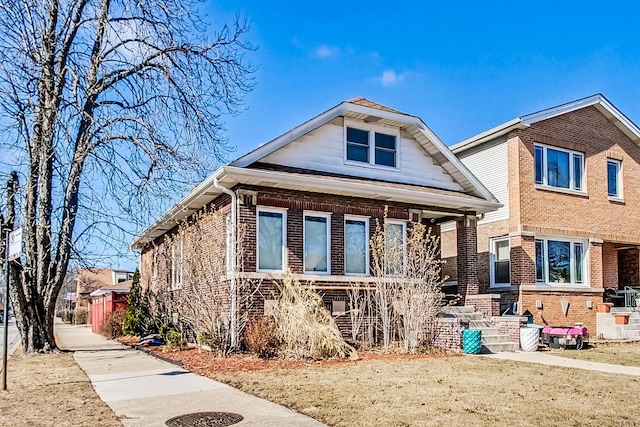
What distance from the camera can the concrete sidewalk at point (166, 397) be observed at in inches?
263

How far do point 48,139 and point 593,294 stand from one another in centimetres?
1689

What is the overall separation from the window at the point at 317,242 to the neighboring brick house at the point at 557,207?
6.63 metres

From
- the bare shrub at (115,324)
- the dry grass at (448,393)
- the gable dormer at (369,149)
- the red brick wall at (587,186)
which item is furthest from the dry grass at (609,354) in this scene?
the bare shrub at (115,324)

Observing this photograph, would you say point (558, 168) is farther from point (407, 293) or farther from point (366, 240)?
point (407, 293)

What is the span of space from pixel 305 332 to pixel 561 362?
209 inches

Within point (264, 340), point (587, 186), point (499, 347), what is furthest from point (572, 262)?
point (264, 340)

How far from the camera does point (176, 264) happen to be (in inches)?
647

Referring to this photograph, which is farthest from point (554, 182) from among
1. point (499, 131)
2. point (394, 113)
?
point (394, 113)

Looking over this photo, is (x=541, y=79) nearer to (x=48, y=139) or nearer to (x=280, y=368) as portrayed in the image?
(x=280, y=368)

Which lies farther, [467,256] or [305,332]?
[467,256]

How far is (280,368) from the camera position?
10.6m

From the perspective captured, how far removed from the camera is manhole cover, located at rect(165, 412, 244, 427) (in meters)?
6.46

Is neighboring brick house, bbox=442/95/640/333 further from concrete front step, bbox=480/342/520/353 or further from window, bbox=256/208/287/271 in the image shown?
window, bbox=256/208/287/271

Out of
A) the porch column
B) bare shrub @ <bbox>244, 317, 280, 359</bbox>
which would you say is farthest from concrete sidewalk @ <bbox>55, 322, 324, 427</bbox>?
the porch column
